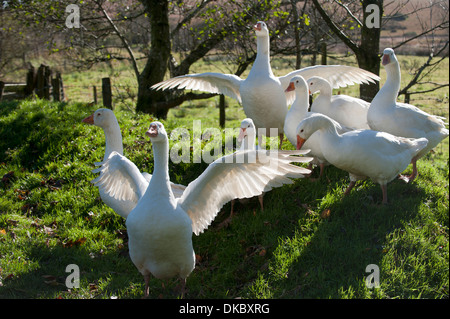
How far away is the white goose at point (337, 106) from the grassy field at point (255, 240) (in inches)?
34.1

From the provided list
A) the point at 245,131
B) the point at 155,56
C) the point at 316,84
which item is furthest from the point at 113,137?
the point at 155,56

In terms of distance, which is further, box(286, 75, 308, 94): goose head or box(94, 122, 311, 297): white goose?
box(286, 75, 308, 94): goose head

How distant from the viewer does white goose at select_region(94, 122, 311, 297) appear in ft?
12.6

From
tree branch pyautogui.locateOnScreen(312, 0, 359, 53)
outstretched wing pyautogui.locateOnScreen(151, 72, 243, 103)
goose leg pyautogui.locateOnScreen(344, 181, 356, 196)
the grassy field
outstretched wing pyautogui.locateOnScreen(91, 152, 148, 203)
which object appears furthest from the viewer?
outstretched wing pyautogui.locateOnScreen(151, 72, 243, 103)

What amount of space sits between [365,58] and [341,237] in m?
3.68

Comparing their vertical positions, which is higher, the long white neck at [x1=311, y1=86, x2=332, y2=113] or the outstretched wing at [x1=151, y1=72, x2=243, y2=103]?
the outstretched wing at [x1=151, y1=72, x2=243, y2=103]

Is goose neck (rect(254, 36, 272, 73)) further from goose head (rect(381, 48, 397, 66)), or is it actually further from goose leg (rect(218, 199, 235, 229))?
goose leg (rect(218, 199, 235, 229))

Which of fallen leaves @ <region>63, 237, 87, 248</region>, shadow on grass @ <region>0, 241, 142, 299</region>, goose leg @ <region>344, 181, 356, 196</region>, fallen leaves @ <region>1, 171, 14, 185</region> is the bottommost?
shadow on grass @ <region>0, 241, 142, 299</region>

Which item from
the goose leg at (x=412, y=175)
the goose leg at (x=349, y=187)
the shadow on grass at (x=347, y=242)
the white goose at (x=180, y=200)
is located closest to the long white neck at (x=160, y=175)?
the white goose at (x=180, y=200)

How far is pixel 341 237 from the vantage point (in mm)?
4945

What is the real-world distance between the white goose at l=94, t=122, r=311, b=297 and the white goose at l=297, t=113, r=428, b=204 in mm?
1232

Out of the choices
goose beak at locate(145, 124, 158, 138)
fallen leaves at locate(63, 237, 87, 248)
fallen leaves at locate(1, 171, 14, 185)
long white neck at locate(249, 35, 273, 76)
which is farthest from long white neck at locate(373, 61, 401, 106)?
fallen leaves at locate(1, 171, 14, 185)

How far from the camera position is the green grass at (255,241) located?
4.39 meters
